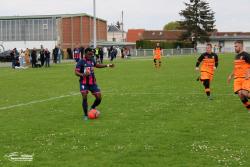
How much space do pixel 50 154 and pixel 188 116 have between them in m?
5.50

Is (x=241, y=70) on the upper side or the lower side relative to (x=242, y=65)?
lower

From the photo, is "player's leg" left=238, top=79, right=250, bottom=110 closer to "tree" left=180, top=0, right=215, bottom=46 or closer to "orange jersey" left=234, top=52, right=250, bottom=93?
"orange jersey" left=234, top=52, right=250, bottom=93

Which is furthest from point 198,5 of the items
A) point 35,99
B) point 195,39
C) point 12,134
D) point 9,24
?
point 12,134

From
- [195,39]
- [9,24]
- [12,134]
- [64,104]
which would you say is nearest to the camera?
[12,134]

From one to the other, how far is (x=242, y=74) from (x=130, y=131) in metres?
4.40

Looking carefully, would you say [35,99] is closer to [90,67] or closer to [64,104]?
[64,104]

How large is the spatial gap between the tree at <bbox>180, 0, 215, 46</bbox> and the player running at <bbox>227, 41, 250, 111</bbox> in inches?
4217

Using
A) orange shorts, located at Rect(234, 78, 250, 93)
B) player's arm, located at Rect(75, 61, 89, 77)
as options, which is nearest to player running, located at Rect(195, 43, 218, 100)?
orange shorts, located at Rect(234, 78, 250, 93)

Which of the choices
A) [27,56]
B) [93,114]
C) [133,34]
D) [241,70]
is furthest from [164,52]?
[133,34]

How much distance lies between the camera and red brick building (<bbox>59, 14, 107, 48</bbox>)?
86.9 meters

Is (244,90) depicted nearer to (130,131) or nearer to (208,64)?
(130,131)

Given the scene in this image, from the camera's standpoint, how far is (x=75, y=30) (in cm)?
9106

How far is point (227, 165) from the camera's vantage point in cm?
836

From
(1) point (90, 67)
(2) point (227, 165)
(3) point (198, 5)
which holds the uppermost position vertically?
(3) point (198, 5)
